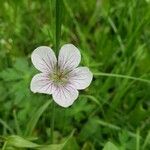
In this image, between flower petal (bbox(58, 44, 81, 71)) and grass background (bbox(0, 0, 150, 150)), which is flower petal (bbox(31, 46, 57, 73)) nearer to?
flower petal (bbox(58, 44, 81, 71))

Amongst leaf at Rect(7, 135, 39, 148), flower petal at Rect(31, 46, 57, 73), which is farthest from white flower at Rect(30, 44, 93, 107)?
leaf at Rect(7, 135, 39, 148)

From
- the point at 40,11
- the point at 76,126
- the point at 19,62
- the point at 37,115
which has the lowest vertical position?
the point at 76,126

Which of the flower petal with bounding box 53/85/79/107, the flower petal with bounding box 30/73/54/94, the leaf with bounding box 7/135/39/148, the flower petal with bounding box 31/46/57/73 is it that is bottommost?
Result: the leaf with bounding box 7/135/39/148

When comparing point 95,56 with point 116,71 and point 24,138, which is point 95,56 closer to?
point 116,71

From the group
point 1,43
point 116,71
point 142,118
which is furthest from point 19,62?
point 142,118

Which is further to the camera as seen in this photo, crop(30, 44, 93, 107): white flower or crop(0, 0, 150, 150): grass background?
crop(0, 0, 150, 150): grass background

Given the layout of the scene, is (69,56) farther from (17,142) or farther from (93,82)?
(93,82)
